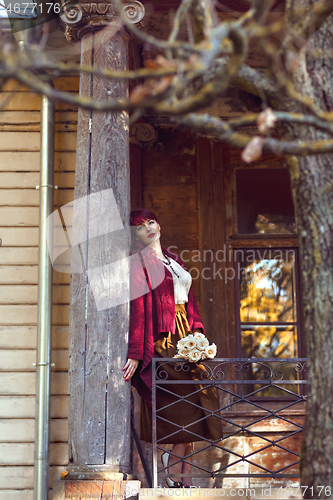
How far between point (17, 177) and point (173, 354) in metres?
2.50

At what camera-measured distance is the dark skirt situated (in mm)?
4582

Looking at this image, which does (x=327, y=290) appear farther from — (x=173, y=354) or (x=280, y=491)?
(x=280, y=491)

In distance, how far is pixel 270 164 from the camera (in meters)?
6.80

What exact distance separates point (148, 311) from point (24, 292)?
1598mm

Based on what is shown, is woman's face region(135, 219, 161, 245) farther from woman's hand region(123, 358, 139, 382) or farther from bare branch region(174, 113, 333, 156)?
bare branch region(174, 113, 333, 156)

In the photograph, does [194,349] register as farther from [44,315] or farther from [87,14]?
[87,14]

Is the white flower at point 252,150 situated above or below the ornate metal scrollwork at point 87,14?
below

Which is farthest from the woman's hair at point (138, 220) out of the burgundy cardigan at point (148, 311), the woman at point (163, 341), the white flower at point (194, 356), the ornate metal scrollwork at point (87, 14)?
the ornate metal scrollwork at point (87, 14)

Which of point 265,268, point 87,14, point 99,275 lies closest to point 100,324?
point 99,275

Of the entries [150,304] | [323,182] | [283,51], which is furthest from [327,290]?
[150,304]

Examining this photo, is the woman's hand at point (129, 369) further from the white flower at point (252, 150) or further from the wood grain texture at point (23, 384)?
the white flower at point (252, 150)

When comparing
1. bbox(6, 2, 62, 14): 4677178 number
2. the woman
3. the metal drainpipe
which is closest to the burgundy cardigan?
the woman

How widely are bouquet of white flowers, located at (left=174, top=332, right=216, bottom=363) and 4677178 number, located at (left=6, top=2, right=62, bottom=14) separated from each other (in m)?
3.19

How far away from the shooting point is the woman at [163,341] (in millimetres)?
4500
